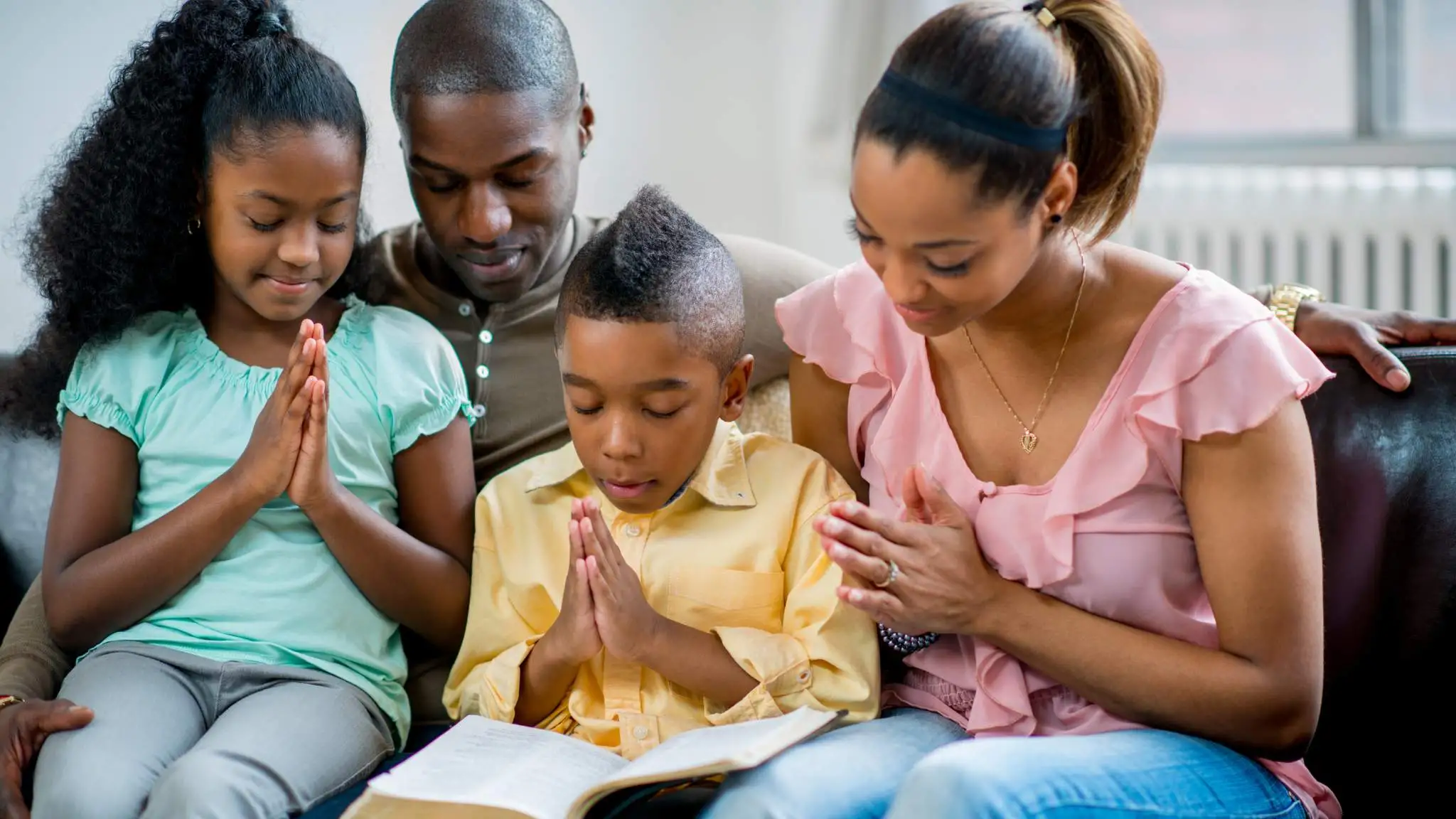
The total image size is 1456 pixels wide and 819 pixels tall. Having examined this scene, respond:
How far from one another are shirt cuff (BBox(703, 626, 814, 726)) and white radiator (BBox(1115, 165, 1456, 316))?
2.55 metres

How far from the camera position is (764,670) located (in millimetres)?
1672

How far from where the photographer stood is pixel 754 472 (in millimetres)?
1842

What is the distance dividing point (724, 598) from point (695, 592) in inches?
1.4

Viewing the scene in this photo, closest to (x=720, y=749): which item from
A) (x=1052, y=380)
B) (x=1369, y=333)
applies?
(x=1052, y=380)

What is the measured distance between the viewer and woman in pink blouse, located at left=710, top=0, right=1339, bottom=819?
146cm

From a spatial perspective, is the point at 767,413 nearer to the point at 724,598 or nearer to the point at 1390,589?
the point at 724,598

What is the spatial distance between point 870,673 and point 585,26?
2.16m

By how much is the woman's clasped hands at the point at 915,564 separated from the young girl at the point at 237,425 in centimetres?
60

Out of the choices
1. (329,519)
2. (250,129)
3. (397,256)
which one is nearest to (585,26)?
(397,256)

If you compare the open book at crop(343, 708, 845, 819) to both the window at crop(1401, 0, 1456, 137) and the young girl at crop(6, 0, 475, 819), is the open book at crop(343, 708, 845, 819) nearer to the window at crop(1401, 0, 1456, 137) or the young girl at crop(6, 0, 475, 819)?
the young girl at crop(6, 0, 475, 819)

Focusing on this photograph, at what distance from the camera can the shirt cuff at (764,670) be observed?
166 centimetres

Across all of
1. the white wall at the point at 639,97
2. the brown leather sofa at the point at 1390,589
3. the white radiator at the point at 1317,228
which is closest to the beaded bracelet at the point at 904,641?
the brown leather sofa at the point at 1390,589

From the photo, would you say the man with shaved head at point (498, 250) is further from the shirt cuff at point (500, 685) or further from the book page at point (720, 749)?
the book page at point (720, 749)

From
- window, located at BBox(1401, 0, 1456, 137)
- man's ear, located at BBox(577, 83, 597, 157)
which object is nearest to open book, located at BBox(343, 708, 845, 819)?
man's ear, located at BBox(577, 83, 597, 157)
